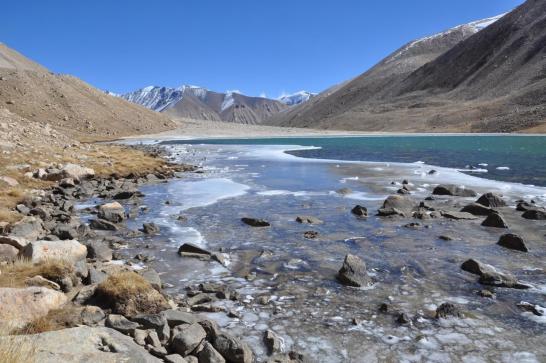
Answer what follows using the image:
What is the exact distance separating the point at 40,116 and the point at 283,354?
111328mm

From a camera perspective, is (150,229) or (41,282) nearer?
(41,282)

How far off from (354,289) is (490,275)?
2.98 meters

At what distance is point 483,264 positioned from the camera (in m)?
10.7

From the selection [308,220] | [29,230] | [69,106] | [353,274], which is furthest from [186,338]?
[69,106]

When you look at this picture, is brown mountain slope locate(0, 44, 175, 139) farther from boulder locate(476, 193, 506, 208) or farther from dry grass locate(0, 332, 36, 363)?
dry grass locate(0, 332, 36, 363)

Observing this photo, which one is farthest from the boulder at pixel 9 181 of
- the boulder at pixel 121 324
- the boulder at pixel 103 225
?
the boulder at pixel 121 324

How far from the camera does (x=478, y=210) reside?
1708 centimetres

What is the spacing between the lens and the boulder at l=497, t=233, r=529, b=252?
12375 millimetres

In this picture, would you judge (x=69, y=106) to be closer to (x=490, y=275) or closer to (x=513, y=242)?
(x=513, y=242)

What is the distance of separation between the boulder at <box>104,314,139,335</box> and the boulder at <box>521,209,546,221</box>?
14.4 m

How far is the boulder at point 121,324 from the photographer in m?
6.61

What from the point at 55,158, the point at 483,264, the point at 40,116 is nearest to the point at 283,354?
the point at 483,264

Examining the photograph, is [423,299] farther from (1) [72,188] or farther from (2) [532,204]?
(1) [72,188]

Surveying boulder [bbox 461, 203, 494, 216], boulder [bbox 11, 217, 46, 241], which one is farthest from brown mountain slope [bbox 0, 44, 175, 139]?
boulder [bbox 461, 203, 494, 216]
